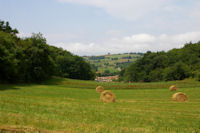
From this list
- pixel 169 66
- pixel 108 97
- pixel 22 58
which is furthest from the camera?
pixel 169 66

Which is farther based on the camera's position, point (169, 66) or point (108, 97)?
point (169, 66)

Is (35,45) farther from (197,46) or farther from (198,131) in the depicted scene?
(197,46)

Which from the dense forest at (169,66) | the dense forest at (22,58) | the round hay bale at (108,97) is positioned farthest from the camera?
the dense forest at (169,66)

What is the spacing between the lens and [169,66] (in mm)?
90438

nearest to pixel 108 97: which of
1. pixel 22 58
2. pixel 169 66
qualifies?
pixel 22 58

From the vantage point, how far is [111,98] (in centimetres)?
2522

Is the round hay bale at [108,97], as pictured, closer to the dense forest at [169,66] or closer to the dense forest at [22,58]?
the dense forest at [22,58]

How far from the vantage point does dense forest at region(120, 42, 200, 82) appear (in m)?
78.6

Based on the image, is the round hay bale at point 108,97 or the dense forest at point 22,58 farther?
the dense forest at point 22,58

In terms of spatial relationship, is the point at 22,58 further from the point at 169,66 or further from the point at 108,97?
the point at 169,66

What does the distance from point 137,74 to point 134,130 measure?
322 feet

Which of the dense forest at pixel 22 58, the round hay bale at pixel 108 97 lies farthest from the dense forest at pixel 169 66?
the round hay bale at pixel 108 97

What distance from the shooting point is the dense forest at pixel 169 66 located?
258ft

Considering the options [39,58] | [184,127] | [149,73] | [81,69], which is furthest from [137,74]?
[184,127]
